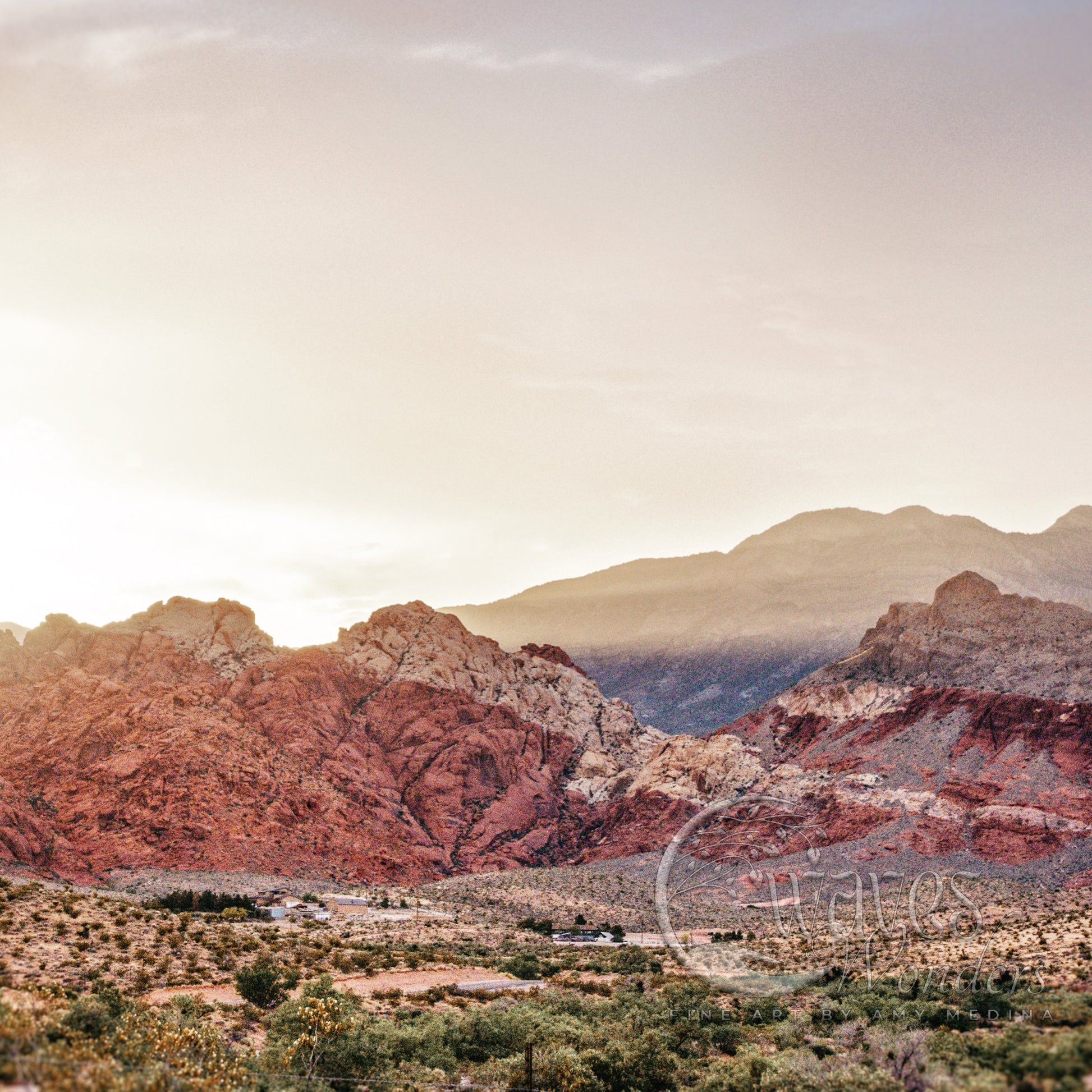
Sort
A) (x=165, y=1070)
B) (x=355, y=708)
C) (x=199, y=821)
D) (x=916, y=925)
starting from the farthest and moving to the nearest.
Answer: (x=355, y=708)
(x=199, y=821)
(x=916, y=925)
(x=165, y=1070)

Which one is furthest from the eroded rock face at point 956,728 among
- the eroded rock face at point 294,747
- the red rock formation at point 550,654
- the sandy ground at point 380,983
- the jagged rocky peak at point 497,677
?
the sandy ground at point 380,983

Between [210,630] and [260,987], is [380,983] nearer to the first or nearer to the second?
[260,987]

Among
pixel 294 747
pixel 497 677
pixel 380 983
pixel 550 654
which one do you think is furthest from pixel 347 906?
pixel 550 654

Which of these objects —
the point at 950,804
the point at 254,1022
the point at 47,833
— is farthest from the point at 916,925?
the point at 47,833

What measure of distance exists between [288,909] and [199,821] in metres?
28.9

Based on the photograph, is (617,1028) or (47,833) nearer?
(617,1028)

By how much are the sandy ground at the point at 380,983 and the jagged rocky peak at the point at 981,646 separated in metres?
95.8

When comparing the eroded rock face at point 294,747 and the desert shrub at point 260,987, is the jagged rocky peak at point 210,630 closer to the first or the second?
the eroded rock face at point 294,747

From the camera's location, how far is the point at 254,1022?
29125 millimetres

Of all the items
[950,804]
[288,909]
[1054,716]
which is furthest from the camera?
[1054,716]

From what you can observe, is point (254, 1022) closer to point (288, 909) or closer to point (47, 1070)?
point (47, 1070)

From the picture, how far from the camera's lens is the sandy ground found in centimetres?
3114

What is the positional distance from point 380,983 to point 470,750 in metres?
85.3

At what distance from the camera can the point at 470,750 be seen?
123438 mm
